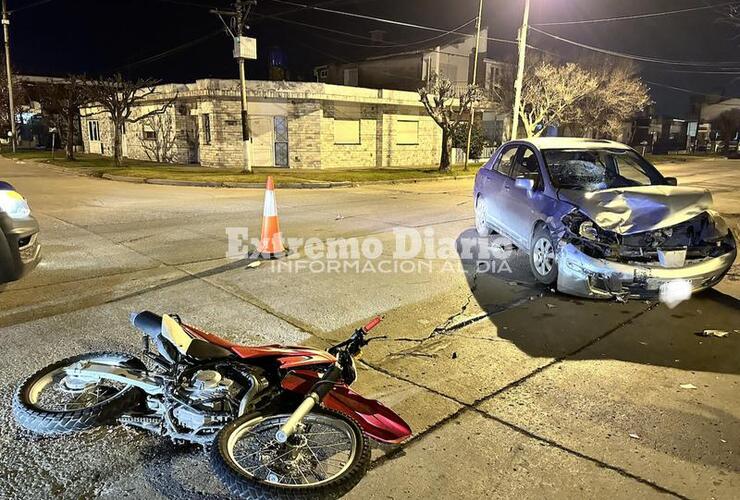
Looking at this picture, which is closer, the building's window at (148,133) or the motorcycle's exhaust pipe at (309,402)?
the motorcycle's exhaust pipe at (309,402)

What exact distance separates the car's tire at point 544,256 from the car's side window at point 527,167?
0.74 m

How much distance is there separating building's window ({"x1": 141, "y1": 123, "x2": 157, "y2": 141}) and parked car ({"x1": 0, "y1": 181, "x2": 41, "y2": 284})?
1000 inches

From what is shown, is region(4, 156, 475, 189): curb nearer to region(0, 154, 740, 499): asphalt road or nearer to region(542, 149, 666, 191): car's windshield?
region(0, 154, 740, 499): asphalt road

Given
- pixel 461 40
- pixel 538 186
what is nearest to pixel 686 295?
pixel 538 186

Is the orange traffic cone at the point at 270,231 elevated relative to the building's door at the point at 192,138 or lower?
lower

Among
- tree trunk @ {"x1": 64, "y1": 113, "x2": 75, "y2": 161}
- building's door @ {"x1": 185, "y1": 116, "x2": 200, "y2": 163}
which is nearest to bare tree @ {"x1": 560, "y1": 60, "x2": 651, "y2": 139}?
building's door @ {"x1": 185, "y1": 116, "x2": 200, "y2": 163}

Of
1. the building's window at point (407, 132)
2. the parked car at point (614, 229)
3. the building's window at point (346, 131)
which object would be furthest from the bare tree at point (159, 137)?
the parked car at point (614, 229)

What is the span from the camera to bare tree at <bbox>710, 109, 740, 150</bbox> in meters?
60.7

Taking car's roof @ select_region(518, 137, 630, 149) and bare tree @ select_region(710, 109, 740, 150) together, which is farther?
bare tree @ select_region(710, 109, 740, 150)

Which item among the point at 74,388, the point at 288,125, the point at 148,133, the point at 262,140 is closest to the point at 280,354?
the point at 74,388

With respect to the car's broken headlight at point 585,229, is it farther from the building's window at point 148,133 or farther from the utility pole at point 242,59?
the building's window at point 148,133

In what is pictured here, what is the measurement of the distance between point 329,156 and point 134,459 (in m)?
24.0

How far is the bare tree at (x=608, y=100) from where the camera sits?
36.8 m

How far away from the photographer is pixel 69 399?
341 centimetres
